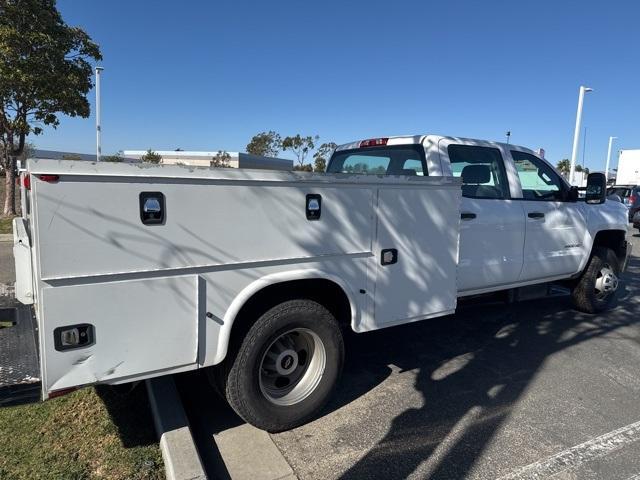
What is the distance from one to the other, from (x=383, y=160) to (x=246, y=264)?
2569 millimetres

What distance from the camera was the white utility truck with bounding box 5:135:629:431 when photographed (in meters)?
2.47

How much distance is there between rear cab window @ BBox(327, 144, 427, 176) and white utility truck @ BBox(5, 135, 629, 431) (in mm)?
31

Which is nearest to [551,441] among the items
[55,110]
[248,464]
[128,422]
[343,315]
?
[343,315]

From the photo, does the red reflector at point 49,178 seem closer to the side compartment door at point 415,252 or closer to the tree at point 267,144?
the side compartment door at point 415,252

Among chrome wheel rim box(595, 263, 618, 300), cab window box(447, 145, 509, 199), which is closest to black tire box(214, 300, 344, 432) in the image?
cab window box(447, 145, 509, 199)

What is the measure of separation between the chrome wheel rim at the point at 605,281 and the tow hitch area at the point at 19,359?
6211 mm

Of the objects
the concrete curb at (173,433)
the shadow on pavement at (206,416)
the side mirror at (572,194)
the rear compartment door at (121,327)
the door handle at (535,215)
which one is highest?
the side mirror at (572,194)

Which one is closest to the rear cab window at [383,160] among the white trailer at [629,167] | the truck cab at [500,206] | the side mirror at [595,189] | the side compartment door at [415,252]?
the truck cab at [500,206]

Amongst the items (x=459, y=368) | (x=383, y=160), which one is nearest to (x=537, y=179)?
(x=383, y=160)

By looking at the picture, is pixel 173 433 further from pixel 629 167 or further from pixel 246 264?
pixel 629 167

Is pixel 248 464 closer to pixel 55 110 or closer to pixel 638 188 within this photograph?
pixel 55 110

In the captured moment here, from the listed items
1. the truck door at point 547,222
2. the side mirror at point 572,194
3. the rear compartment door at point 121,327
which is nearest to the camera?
the rear compartment door at point 121,327

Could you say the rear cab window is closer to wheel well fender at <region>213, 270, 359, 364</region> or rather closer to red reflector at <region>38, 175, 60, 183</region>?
wheel well fender at <region>213, 270, 359, 364</region>

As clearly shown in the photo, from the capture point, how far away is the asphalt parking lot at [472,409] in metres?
3.13
